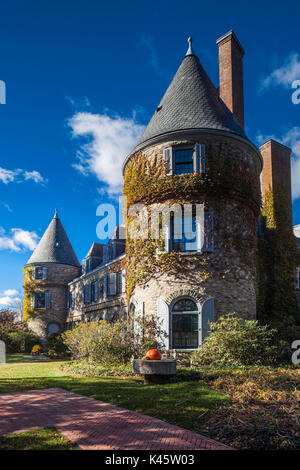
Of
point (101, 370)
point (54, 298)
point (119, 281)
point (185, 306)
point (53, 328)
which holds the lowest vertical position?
point (53, 328)

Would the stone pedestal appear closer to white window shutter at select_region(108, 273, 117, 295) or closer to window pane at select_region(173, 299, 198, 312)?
window pane at select_region(173, 299, 198, 312)

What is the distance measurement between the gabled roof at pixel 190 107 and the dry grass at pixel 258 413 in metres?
10.2

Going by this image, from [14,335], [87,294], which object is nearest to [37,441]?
[87,294]

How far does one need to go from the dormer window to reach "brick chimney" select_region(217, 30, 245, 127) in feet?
25.1

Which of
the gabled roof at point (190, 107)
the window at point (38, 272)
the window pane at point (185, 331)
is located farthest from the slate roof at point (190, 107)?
the window at point (38, 272)

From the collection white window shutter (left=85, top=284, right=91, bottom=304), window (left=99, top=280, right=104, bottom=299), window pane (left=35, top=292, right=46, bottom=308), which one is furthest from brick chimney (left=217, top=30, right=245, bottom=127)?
window pane (left=35, top=292, right=46, bottom=308)

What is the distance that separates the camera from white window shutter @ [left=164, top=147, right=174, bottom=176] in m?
16.4

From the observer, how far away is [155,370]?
11.2 metres

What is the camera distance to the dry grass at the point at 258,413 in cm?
596

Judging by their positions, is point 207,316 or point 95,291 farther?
point 95,291

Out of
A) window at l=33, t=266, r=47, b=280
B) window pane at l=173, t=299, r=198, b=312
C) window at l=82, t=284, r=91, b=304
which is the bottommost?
window pane at l=173, t=299, r=198, b=312

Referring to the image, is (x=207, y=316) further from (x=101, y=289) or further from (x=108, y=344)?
(x=101, y=289)

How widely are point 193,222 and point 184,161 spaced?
105 inches

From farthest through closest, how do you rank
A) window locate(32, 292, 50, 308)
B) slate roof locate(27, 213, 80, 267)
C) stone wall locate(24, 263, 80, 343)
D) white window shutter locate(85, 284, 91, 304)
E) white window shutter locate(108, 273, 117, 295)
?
1. slate roof locate(27, 213, 80, 267)
2. window locate(32, 292, 50, 308)
3. stone wall locate(24, 263, 80, 343)
4. white window shutter locate(85, 284, 91, 304)
5. white window shutter locate(108, 273, 117, 295)
